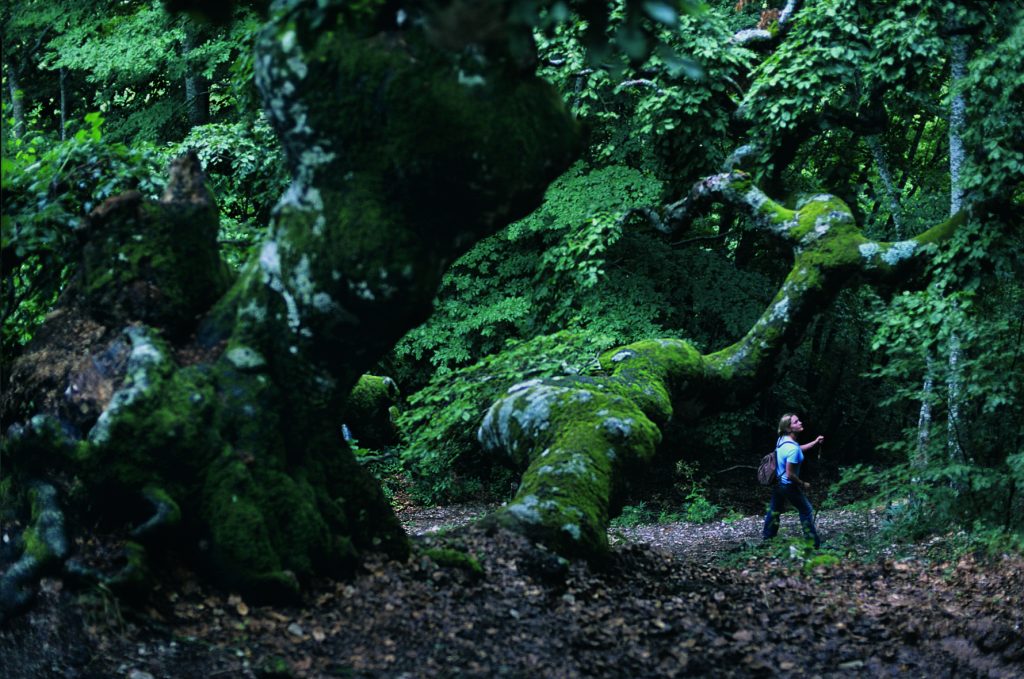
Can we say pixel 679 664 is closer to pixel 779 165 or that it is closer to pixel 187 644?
pixel 187 644

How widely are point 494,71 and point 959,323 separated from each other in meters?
5.61

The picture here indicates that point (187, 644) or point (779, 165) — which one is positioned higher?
point (779, 165)

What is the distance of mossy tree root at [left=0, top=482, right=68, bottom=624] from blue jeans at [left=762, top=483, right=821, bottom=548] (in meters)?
6.86

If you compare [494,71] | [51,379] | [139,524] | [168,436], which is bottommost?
[139,524]

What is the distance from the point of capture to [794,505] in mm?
9242

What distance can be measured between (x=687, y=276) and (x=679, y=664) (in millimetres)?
10959

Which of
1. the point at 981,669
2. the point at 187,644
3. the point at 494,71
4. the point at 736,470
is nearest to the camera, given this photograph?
the point at 187,644

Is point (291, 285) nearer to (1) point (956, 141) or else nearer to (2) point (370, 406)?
(2) point (370, 406)

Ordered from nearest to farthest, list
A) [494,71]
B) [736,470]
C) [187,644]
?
[187,644]
[494,71]
[736,470]

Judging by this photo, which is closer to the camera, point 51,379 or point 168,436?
point 168,436

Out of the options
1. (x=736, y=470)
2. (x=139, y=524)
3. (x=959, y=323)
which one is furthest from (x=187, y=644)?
(x=736, y=470)

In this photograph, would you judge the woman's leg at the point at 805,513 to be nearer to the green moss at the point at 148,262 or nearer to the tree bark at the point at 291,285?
the tree bark at the point at 291,285

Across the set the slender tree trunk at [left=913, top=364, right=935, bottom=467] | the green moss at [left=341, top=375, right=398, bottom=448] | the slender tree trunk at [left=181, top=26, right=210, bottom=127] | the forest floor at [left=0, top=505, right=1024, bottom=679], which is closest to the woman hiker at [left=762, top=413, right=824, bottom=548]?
the slender tree trunk at [left=913, top=364, right=935, bottom=467]

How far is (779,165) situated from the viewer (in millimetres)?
13203
